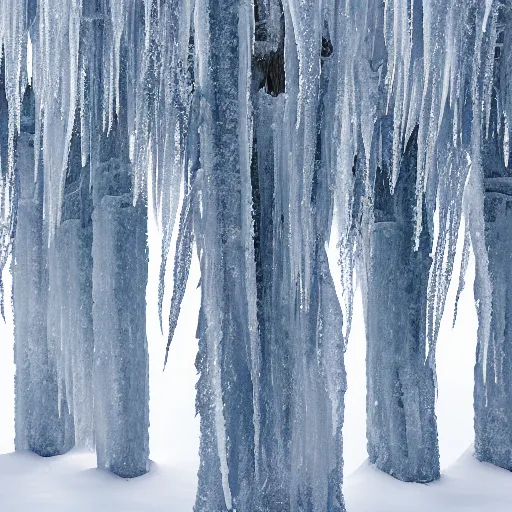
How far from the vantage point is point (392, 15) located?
456 cm

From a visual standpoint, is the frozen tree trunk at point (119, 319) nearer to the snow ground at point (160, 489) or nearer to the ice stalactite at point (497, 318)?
the snow ground at point (160, 489)

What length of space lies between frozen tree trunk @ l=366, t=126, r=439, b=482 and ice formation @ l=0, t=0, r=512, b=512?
0.01 m

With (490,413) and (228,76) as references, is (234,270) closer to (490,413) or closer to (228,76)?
(228,76)

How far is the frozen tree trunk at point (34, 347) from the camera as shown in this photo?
604 centimetres

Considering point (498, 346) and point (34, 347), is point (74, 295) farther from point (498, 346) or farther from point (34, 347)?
point (498, 346)

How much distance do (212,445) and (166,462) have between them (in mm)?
1746

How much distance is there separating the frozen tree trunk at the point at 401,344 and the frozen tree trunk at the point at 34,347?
2.23 meters

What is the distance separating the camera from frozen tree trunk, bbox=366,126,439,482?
571 centimetres

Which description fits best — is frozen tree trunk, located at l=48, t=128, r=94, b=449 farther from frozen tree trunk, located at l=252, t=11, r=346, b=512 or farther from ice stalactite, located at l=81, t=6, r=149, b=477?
frozen tree trunk, located at l=252, t=11, r=346, b=512

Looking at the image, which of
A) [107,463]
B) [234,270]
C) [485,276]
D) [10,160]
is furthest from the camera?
[10,160]

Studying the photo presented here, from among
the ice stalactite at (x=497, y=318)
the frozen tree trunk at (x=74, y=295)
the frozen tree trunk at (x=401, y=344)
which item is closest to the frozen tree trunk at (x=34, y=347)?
the frozen tree trunk at (x=74, y=295)

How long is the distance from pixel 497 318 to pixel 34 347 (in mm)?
3350

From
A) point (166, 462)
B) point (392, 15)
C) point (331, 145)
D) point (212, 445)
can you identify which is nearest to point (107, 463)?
point (166, 462)

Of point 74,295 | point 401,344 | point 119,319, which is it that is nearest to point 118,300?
point 119,319
